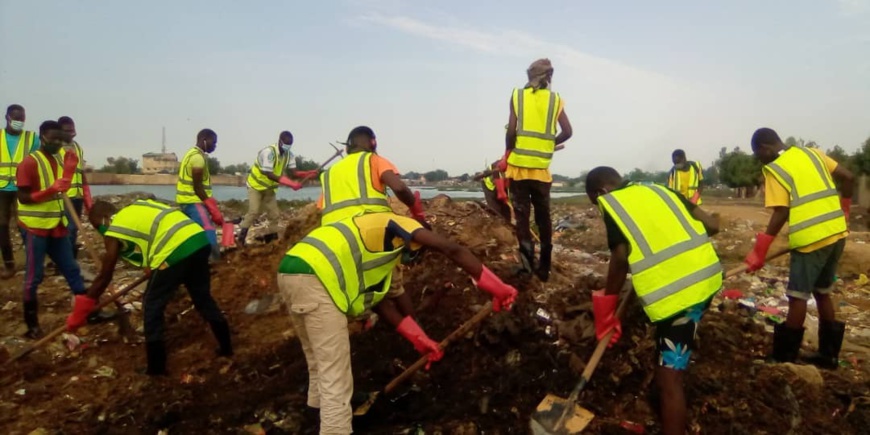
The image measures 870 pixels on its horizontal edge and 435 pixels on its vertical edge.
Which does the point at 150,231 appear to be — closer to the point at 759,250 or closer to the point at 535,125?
the point at 535,125

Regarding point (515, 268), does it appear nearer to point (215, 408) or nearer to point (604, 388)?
point (604, 388)

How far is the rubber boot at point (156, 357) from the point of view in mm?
4465

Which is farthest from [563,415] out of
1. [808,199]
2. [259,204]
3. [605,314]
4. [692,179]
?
[692,179]

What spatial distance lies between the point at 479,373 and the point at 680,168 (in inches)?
283

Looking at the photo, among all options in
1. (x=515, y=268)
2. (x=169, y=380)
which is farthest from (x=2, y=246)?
(x=515, y=268)

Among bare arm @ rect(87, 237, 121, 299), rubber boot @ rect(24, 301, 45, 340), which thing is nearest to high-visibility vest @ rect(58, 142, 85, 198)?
rubber boot @ rect(24, 301, 45, 340)

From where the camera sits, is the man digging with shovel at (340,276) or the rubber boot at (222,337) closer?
the man digging with shovel at (340,276)

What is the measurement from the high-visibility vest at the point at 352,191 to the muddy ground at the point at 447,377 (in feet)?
3.85

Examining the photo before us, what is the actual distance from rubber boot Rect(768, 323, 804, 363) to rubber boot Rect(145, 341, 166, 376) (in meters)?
4.49

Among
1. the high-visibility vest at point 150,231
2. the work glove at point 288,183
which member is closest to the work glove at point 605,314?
the high-visibility vest at point 150,231

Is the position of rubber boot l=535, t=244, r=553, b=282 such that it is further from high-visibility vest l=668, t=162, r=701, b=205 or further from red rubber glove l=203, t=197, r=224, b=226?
high-visibility vest l=668, t=162, r=701, b=205

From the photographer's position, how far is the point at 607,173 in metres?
3.36

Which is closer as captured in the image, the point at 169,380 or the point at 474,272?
the point at 474,272

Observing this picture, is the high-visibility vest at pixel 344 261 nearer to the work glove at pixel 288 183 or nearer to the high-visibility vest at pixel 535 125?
the high-visibility vest at pixel 535 125
